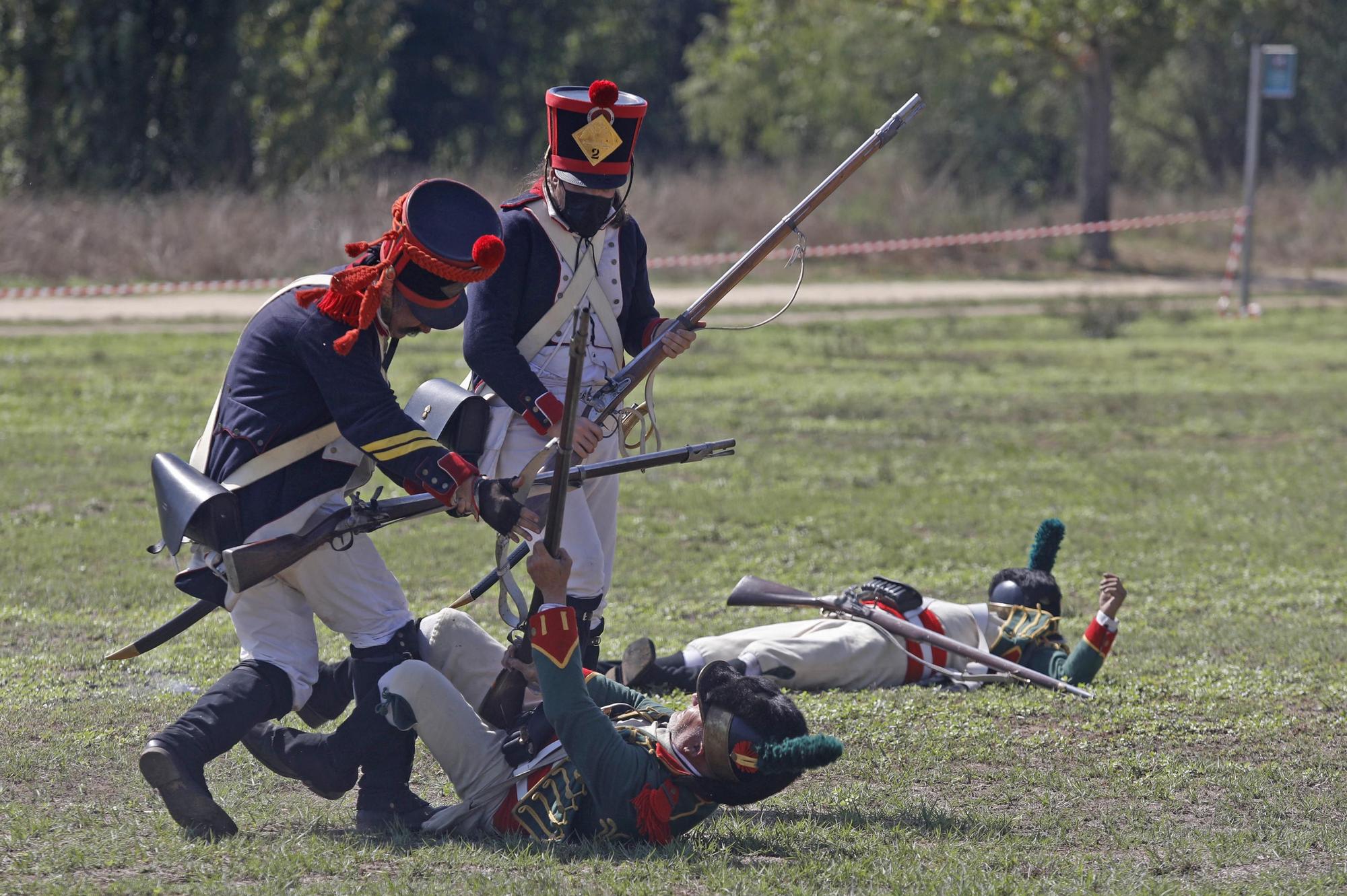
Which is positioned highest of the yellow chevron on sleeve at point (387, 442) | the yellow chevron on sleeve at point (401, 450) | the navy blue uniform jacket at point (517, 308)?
the navy blue uniform jacket at point (517, 308)

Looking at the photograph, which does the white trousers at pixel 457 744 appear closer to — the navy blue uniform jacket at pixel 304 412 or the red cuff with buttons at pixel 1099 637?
the navy blue uniform jacket at pixel 304 412

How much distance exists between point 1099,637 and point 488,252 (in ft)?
9.72

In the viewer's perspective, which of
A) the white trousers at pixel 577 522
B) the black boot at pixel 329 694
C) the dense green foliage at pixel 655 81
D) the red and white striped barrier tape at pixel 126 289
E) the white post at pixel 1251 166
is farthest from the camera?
the dense green foliage at pixel 655 81

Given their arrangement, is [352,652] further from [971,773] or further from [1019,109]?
[1019,109]

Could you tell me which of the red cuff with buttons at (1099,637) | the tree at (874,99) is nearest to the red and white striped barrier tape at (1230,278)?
the tree at (874,99)

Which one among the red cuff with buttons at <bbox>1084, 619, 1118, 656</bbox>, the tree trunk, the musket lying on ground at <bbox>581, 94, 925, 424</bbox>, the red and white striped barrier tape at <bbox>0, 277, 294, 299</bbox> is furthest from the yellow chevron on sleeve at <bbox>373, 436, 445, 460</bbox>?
the tree trunk

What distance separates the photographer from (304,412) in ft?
14.6

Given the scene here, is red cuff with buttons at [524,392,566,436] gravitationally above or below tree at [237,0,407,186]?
below

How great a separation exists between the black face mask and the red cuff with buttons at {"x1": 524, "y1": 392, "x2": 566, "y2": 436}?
1.95ft

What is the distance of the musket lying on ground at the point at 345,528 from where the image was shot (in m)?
4.36

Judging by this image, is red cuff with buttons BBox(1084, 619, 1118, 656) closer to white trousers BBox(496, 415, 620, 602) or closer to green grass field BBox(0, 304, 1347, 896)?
green grass field BBox(0, 304, 1347, 896)

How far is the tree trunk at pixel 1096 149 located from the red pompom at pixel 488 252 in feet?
73.4

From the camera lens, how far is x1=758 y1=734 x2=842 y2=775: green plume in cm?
392

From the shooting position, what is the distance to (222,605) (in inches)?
181
